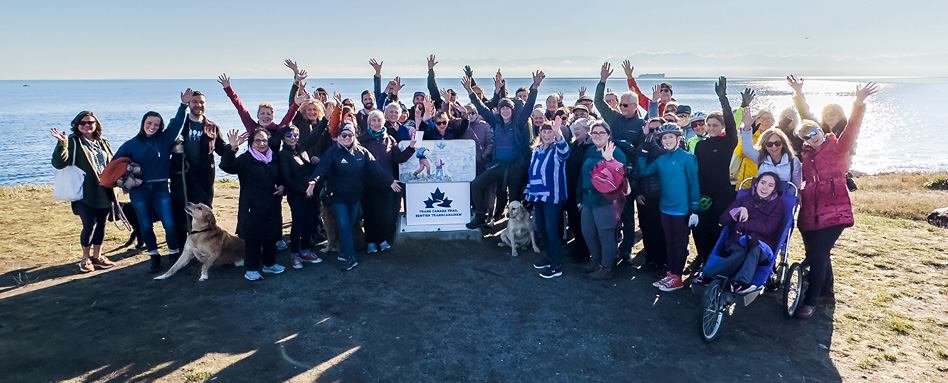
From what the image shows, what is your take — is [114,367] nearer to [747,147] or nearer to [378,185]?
[378,185]

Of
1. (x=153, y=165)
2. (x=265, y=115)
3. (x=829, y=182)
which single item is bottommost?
(x=829, y=182)

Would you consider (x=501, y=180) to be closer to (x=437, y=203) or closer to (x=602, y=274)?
(x=437, y=203)

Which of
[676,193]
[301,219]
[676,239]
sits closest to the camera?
[676,193]

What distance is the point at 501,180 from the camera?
9602 millimetres

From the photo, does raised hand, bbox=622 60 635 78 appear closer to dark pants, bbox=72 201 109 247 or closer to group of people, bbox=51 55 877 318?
group of people, bbox=51 55 877 318

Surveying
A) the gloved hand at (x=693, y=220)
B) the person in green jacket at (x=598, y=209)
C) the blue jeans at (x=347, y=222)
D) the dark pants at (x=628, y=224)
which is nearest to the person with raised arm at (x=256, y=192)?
the blue jeans at (x=347, y=222)

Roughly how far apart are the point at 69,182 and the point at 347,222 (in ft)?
11.9

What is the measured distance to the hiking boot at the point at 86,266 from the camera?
305 inches

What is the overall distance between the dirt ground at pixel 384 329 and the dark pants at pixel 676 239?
403mm

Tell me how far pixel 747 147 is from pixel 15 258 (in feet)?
35.1

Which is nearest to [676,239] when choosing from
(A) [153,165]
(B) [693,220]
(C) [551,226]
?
(B) [693,220]

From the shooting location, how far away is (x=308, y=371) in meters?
5.07

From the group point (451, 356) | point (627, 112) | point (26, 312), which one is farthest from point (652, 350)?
point (26, 312)

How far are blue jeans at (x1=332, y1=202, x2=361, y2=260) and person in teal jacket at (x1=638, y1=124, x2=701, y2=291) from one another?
13.5ft
